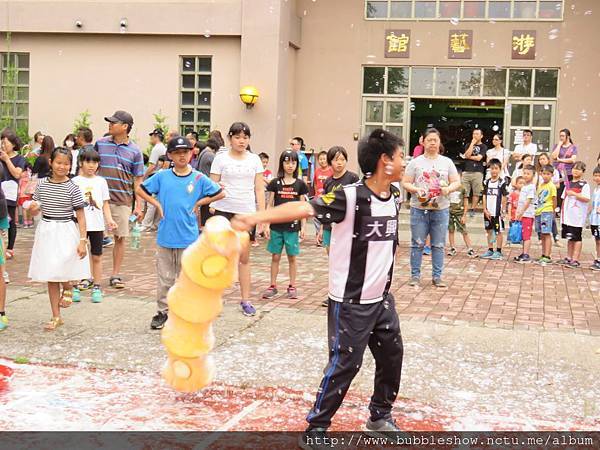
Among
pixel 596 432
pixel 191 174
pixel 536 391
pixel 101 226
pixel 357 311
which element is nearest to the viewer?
pixel 357 311

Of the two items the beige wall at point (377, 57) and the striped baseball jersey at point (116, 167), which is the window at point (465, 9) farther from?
the striped baseball jersey at point (116, 167)

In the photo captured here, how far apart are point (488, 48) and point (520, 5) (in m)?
1.22

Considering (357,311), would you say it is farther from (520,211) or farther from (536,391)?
(520,211)

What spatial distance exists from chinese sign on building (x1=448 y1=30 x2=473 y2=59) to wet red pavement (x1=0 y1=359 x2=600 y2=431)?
1390 cm

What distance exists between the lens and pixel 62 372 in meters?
5.62

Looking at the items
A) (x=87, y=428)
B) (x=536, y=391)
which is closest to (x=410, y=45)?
(x=536, y=391)

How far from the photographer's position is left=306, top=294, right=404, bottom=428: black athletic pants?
13.9 ft

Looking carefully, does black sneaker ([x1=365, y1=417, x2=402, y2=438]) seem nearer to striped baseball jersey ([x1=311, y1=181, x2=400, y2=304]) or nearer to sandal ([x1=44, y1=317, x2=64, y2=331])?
striped baseball jersey ([x1=311, y1=181, x2=400, y2=304])

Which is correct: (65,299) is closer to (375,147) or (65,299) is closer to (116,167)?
(116,167)

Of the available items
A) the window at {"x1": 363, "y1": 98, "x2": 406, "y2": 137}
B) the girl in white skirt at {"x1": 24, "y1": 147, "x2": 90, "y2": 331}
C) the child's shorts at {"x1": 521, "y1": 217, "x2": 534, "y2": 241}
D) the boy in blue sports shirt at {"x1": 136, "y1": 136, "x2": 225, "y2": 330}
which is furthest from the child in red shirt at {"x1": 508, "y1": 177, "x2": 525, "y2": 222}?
the girl in white skirt at {"x1": 24, "y1": 147, "x2": 90, "y2": 331}

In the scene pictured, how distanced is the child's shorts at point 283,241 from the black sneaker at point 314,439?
397cm

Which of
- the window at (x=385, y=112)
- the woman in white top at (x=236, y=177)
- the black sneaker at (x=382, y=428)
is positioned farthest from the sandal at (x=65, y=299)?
the window at (x=385, y=112)

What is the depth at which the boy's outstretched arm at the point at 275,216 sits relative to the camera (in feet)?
12.4

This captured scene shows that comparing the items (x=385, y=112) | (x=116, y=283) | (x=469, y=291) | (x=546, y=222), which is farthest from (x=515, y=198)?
(x=116, y=283)
